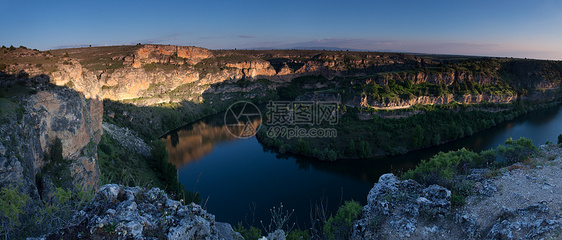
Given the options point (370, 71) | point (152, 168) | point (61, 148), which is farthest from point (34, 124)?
point (370, 71)

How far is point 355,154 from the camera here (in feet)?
104

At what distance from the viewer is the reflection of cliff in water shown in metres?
35.9

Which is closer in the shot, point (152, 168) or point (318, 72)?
point (152, 168)

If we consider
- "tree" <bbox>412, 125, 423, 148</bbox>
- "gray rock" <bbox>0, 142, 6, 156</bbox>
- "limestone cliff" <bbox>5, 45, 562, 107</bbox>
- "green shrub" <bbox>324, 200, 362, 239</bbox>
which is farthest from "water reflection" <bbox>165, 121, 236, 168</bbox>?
"tree" <bbox>412, 125, 423, 148</bbox>

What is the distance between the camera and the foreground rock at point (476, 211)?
834cm

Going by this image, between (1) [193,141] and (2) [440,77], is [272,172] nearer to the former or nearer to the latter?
(1) [193,141]

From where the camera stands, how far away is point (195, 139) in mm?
43562

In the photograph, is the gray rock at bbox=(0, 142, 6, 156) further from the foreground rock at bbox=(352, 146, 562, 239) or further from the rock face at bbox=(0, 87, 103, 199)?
the foreground rock at bbox=(352, 146, 562, 239)

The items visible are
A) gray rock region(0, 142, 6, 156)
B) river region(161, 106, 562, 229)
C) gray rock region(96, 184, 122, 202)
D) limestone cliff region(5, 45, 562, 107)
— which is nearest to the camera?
gray rock region(96, 184, 122, 202)

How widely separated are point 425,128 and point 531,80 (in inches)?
1699

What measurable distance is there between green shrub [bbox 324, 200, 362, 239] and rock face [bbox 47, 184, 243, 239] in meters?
6.75

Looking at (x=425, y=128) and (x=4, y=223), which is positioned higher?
(x=4, y=223)

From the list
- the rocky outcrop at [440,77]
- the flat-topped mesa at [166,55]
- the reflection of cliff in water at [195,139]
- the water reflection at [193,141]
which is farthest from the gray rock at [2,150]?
the flat-topped mesa at [166,55]

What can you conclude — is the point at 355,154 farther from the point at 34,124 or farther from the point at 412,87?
the point at 34,124
